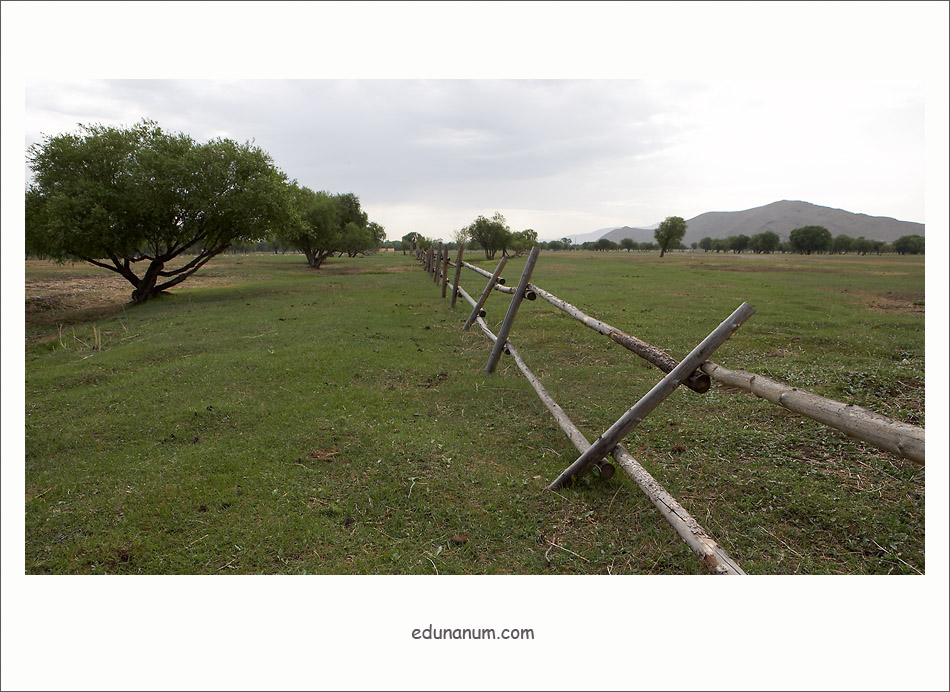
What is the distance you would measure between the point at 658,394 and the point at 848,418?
102 cm

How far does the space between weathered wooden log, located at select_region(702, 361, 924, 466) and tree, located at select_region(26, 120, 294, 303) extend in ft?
58.5

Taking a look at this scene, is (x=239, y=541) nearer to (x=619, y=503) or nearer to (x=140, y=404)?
(x=619, y=503)

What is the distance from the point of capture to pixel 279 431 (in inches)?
174

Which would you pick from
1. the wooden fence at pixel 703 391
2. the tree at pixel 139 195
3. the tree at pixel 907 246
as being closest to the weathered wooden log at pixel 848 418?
the wooden fence at pixel 703 391

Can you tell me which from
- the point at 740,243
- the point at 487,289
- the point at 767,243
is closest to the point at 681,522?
the point at 487,289

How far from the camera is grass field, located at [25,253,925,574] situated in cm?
279

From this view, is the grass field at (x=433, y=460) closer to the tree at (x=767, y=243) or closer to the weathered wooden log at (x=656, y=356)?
the weathered wooden log at (x=656, y=356)

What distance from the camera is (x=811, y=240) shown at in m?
67.8

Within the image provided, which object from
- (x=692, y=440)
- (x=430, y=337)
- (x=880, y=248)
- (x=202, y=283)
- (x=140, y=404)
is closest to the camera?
(x=692, y=440)

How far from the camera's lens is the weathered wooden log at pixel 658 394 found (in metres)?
2.60

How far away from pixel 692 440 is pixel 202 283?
2386cm

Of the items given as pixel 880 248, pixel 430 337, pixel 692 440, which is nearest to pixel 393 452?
pixel 692 440

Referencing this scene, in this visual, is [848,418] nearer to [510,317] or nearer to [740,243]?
[510,317]

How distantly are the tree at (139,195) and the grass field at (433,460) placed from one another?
335 inches
